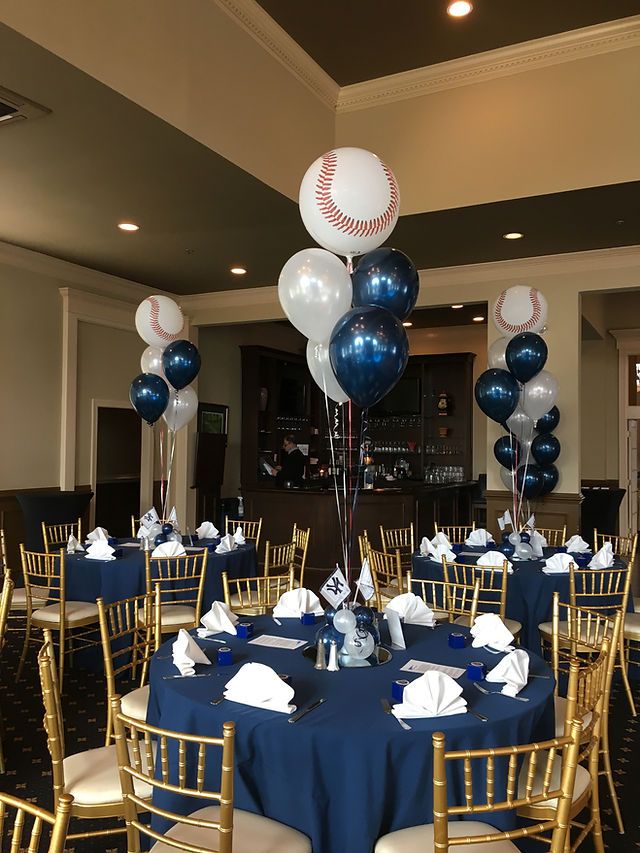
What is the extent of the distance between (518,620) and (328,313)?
2806mm

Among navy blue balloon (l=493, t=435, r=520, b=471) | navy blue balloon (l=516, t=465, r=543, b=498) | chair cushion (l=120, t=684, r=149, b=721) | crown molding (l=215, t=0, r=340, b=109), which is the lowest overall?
chair cushion (l=120, t=684, r=149, b=721)

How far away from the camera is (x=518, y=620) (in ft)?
16.0

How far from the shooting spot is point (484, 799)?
217 centimetres

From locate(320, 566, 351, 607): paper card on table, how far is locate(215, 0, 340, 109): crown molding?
4.48 m

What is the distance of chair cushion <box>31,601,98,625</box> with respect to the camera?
4.80 metres

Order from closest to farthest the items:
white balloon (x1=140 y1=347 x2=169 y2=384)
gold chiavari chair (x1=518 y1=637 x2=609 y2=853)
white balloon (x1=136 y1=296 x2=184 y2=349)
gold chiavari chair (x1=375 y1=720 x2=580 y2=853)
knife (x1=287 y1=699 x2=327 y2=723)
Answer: gold chiavari chair (x1=375 y1=720 x2=580 y2=853), knife (x1=287 y1=699 x2=327 y2=723), gold chiavari chair (x1=518 y1=637 x2=609 y2=853), white balloon (x1=136 y1=296 x2=184 y2=349), white balloon (x1=140 y1=347 x2=169 y2=384)

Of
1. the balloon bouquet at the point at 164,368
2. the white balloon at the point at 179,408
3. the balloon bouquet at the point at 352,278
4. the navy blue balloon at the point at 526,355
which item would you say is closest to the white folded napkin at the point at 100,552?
the balloon bouquet at the point at 164,368

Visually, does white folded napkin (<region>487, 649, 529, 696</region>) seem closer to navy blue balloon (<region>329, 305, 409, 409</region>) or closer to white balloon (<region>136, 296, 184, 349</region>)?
navy blue balloon (<region>329, 305, 409, 409</region>)

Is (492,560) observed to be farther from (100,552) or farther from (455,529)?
(455,529)

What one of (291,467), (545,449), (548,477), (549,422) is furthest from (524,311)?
(291,467)

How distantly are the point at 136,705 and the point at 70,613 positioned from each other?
6.68 ft

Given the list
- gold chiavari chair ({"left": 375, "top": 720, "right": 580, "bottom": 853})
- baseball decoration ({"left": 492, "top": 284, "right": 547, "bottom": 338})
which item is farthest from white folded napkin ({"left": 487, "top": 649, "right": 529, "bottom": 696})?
baseball decoration ({"left": 492, "top": 284, "right": 547, "bottom": 338})

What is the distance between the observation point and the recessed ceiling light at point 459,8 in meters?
5.29

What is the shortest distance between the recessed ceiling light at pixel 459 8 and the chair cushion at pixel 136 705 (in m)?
5.22
